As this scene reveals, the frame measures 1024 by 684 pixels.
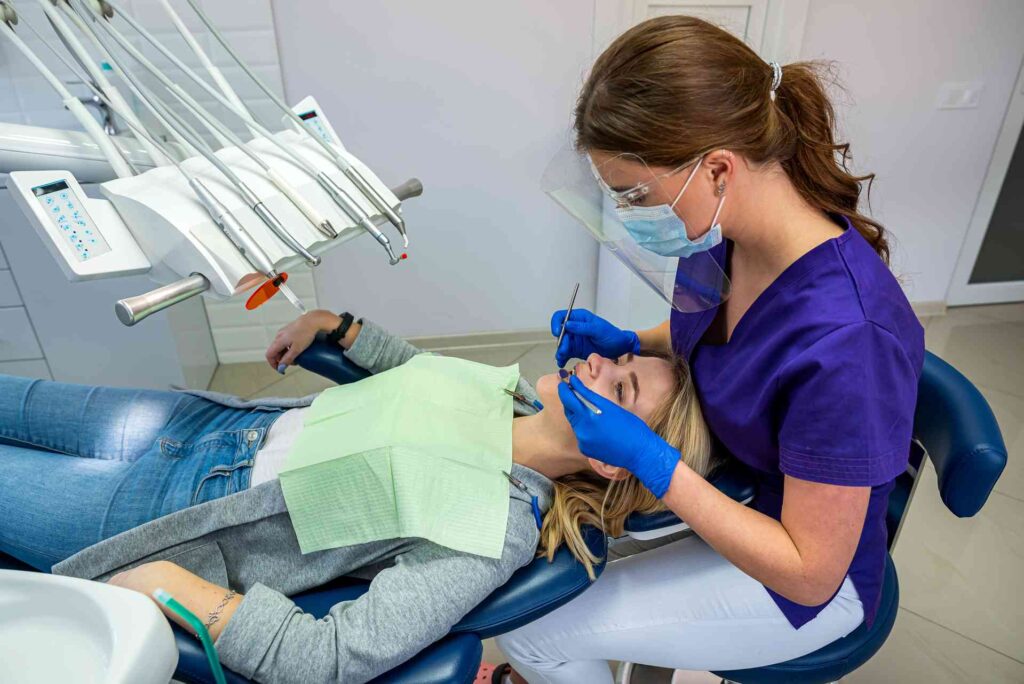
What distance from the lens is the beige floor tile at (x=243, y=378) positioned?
2.51 m

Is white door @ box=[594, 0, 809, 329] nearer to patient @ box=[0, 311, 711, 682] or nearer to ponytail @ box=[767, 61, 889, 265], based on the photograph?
patient @ box=[0, 311, 711, 682]

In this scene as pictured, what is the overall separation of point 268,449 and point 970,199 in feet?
9.80

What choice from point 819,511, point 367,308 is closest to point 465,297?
point 367,308

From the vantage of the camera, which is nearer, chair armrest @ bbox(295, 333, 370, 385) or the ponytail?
the ponytail

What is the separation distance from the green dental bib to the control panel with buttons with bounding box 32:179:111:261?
1.48ft

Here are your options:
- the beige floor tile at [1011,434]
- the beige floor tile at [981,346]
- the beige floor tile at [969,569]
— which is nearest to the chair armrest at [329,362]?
the beige floor tile at [969,569]

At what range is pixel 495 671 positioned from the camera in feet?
4.71

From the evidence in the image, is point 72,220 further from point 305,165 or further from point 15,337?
point 15,337

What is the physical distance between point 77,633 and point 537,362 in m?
2.16

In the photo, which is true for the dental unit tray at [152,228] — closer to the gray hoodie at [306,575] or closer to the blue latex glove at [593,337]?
the gray hoodie at [306,575]

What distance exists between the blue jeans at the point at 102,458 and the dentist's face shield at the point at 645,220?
750mm

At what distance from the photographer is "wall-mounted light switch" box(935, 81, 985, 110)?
2.58m

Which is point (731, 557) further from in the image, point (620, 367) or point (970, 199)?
point (970, 199)

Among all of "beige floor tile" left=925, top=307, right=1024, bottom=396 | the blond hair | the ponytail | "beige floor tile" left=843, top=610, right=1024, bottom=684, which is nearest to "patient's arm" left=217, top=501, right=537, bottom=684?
the blond hair
